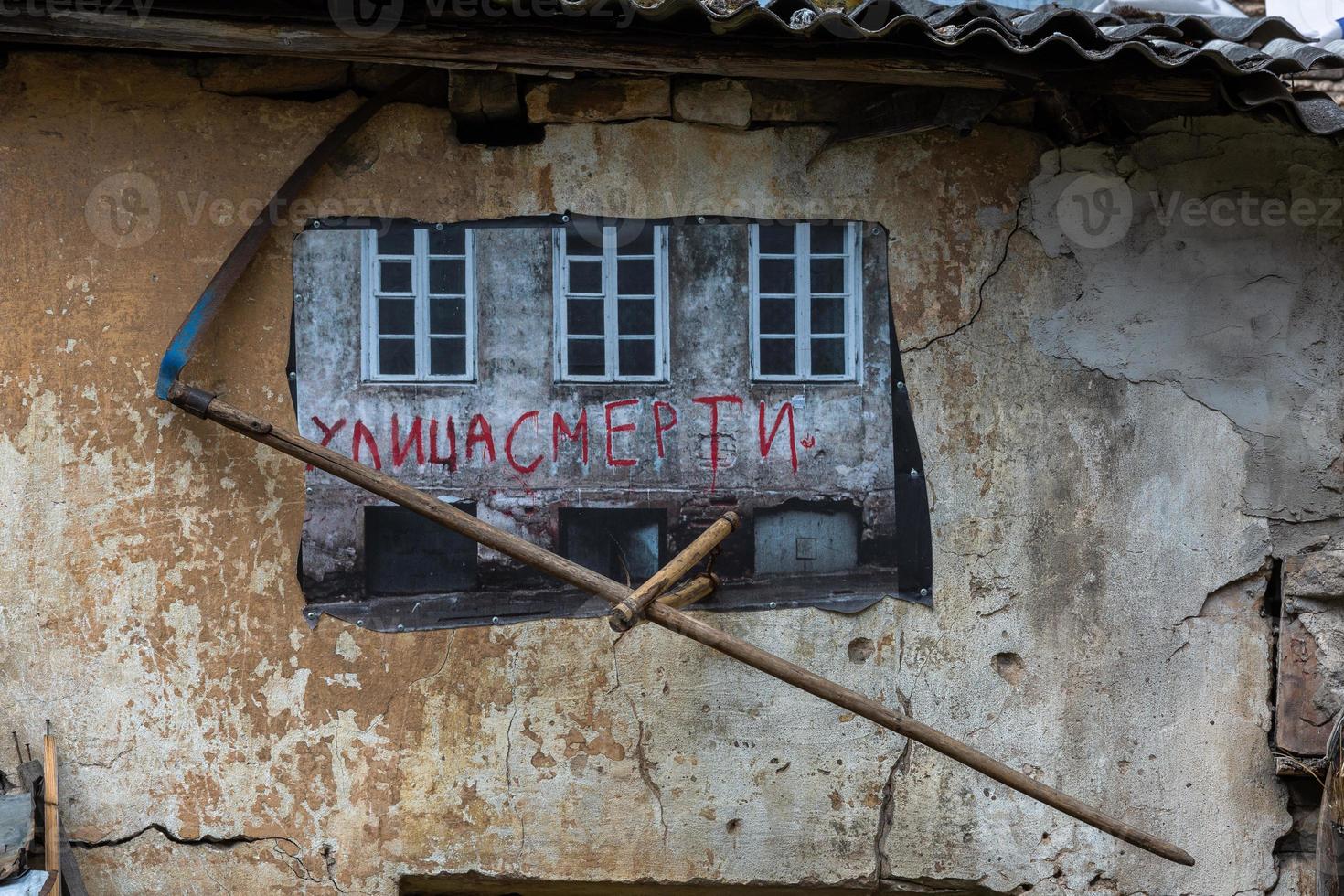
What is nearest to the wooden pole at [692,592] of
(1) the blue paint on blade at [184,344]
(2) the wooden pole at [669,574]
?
(2) the wooden pole at [669,574]

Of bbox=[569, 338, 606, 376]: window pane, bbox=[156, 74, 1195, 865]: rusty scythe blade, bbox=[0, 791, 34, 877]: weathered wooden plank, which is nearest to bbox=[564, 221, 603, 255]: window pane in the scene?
bbox=[569, 338, 606, 376]: window pane

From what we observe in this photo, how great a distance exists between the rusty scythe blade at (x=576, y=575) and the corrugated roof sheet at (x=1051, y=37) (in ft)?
4.58

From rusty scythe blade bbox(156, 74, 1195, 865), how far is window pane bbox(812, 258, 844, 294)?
1.16 meters

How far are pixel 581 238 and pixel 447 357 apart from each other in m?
0.57

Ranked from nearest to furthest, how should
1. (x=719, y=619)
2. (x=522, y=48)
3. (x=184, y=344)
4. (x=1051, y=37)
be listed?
(x=1051, y=37), (x=522, y=48), (x=184, y=344), (x=719, y=619)

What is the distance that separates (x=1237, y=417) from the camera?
3.47 metres

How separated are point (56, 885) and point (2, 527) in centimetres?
106

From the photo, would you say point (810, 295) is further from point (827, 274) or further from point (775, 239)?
point (775, 239)

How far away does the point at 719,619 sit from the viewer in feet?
11.1

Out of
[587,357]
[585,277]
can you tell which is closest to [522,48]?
[585,277]

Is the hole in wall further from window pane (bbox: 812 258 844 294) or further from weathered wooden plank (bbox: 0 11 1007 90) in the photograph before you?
weathered wooden plank (bbox: 0 11 1007 90)

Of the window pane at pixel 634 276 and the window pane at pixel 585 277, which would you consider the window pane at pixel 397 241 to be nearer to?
the window pane at pixel 585 277

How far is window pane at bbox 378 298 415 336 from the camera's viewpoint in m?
3.41

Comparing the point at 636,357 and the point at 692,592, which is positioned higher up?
the point at 636,357
